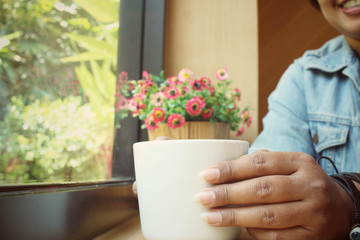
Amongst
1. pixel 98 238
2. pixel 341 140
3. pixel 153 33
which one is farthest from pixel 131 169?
pixel 341 140

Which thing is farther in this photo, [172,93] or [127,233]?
[172,93]

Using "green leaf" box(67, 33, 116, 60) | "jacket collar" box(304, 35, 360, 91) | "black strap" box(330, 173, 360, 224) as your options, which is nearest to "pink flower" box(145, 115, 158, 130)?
"green leaf" box(67, 33, 116, 60)

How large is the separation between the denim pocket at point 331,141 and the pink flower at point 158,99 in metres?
0.56

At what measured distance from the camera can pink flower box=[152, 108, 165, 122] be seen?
2.66ft

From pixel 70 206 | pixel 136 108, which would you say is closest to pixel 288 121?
pixel 136 108

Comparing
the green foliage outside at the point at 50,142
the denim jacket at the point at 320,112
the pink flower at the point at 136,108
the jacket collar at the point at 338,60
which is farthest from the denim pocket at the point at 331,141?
the green foliage outside at the point at 50,142

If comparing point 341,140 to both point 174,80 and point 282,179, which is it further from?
point 282,179

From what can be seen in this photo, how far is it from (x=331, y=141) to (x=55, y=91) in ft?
2.88

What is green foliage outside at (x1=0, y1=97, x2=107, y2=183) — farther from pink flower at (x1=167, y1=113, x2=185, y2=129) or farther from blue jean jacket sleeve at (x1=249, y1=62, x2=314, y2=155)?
blue jean jacket sleeve at (x1=249, y1=62, x2=314, y2=155)

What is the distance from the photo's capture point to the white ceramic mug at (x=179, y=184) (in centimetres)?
30

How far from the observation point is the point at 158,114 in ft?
2.66

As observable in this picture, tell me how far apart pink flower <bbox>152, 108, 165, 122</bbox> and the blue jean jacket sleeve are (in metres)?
0.31

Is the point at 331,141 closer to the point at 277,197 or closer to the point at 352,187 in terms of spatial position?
the point at 352,187

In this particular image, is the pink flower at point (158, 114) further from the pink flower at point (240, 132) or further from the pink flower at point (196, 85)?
the pink flower at point (240, 132)
